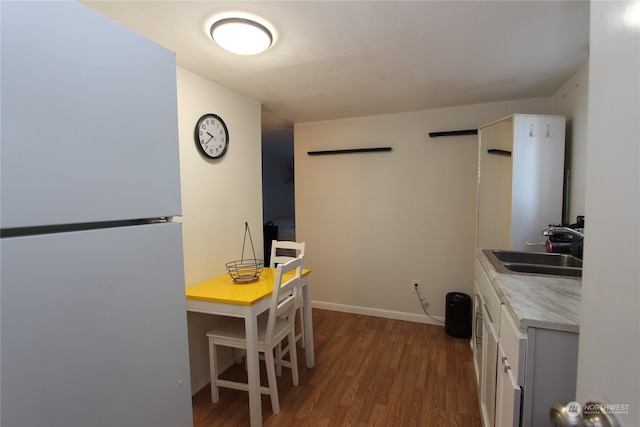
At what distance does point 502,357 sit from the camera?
1.21 meters

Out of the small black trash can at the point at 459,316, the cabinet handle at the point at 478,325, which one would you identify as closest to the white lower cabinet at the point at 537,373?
the cabinet handle at the point at 478,325

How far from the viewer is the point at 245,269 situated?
8.07 ft

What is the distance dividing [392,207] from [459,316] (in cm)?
131

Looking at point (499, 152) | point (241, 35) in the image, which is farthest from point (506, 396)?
point (499, 152)

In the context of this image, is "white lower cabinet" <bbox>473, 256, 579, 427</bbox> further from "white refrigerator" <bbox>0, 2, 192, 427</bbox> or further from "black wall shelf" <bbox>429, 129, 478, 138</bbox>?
"black wall shelf" <bbox>429, 129, 478, 138</bbox>

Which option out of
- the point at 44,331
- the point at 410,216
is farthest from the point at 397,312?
the point at 44,331

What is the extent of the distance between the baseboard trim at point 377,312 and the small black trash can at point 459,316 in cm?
28

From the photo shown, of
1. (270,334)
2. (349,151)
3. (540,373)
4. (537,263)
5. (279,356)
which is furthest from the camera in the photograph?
(349,151)

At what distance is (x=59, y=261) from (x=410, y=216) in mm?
3058

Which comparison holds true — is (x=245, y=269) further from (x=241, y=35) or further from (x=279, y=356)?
(x=241, y=35)

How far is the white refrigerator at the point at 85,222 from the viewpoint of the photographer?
21.6 inches

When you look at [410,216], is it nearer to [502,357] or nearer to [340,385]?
[340,385]

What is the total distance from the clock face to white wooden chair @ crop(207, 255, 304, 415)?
42.9 inches

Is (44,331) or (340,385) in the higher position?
(44,331)
